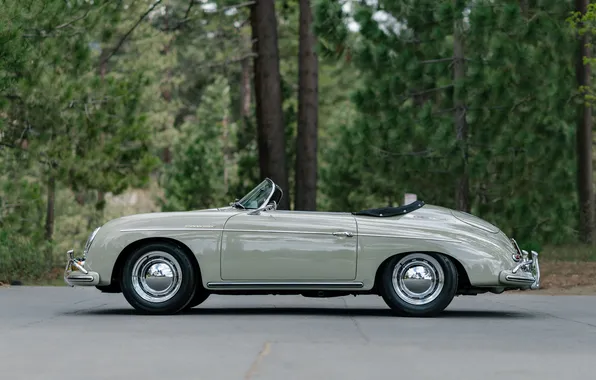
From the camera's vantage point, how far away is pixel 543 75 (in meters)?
28.7

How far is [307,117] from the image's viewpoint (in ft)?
91.6

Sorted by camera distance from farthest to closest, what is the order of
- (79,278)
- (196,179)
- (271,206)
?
(196,179)
(271,206)
(79,278)

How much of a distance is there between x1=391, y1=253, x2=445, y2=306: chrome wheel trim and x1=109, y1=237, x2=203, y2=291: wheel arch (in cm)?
209

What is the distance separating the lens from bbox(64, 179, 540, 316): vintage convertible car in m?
12.1

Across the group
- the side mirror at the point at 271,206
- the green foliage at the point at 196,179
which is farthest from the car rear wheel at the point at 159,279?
the green foliage at the point at 196,179

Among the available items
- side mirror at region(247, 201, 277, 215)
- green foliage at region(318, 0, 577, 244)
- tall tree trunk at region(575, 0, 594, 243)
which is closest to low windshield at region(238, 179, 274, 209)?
side mirror at region(247, 201, 277, 215)

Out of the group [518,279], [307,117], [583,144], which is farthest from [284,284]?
[583,144]

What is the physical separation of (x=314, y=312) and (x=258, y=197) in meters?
1.58

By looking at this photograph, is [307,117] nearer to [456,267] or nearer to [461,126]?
[461,126]

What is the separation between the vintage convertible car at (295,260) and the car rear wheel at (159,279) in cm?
1

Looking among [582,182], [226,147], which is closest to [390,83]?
[582,182]

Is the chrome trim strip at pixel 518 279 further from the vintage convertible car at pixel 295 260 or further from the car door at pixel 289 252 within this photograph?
the car door at pixel 289 252

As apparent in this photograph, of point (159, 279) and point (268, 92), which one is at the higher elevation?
point (268, 92)

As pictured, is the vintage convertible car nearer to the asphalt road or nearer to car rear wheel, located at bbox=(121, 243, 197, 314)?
car rear wheel, located at bbox=(121, 243, 197, 314)
